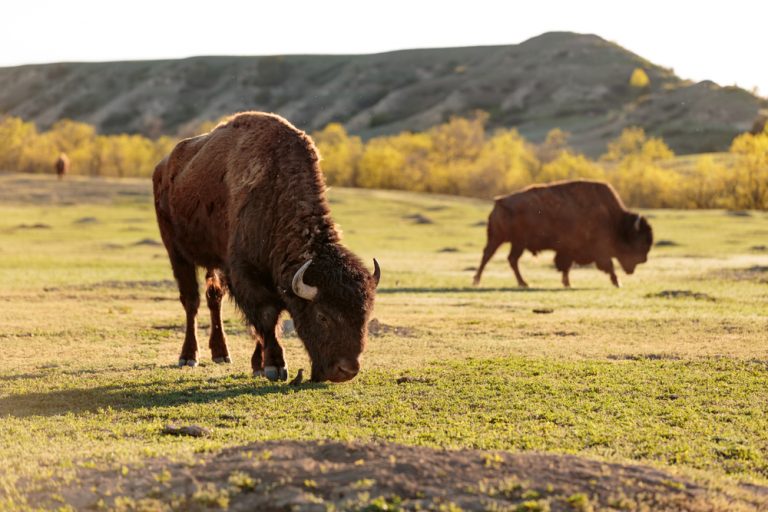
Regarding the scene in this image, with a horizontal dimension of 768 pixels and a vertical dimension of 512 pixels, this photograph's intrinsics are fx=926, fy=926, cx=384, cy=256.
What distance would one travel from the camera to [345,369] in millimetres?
8891

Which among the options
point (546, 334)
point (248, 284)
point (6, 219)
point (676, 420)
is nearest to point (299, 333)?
point (248, 284)

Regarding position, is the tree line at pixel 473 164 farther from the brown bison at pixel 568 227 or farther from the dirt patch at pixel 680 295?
the dirt patch at pixel 680 295

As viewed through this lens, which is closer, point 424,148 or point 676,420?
point 676,420

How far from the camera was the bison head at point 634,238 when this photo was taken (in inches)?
1021

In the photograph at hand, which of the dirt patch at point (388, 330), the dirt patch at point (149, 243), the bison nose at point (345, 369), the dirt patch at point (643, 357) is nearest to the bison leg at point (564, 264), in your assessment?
the dirt patch at point (388, 330)

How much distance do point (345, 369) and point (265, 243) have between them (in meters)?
1.98

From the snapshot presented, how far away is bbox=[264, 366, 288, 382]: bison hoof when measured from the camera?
→ 10125mm

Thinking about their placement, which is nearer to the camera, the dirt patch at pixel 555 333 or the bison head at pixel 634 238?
the dirt patch at pixel 555 333

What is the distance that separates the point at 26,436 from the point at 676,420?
572 centimetres

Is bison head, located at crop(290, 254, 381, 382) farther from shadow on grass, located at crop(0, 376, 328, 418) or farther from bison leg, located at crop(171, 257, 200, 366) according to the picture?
bison leg, located at crop(171, 257, 200, 366)

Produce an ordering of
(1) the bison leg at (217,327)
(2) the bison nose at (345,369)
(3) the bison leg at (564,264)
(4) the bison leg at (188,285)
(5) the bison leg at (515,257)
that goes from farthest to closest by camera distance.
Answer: (3) the bison leg at (564,264) → (5) the bison leg at (515,257) → (4) the bison leg at (188,285) → (1) the bison leg at (217,327) → (2) the bison nose at (345,369)

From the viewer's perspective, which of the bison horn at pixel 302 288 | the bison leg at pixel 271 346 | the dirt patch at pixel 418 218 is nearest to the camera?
the bison horn at pixel 302 288

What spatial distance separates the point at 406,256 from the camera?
3578cm

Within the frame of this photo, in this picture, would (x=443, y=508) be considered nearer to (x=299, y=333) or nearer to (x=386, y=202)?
(x=299, y=333)
